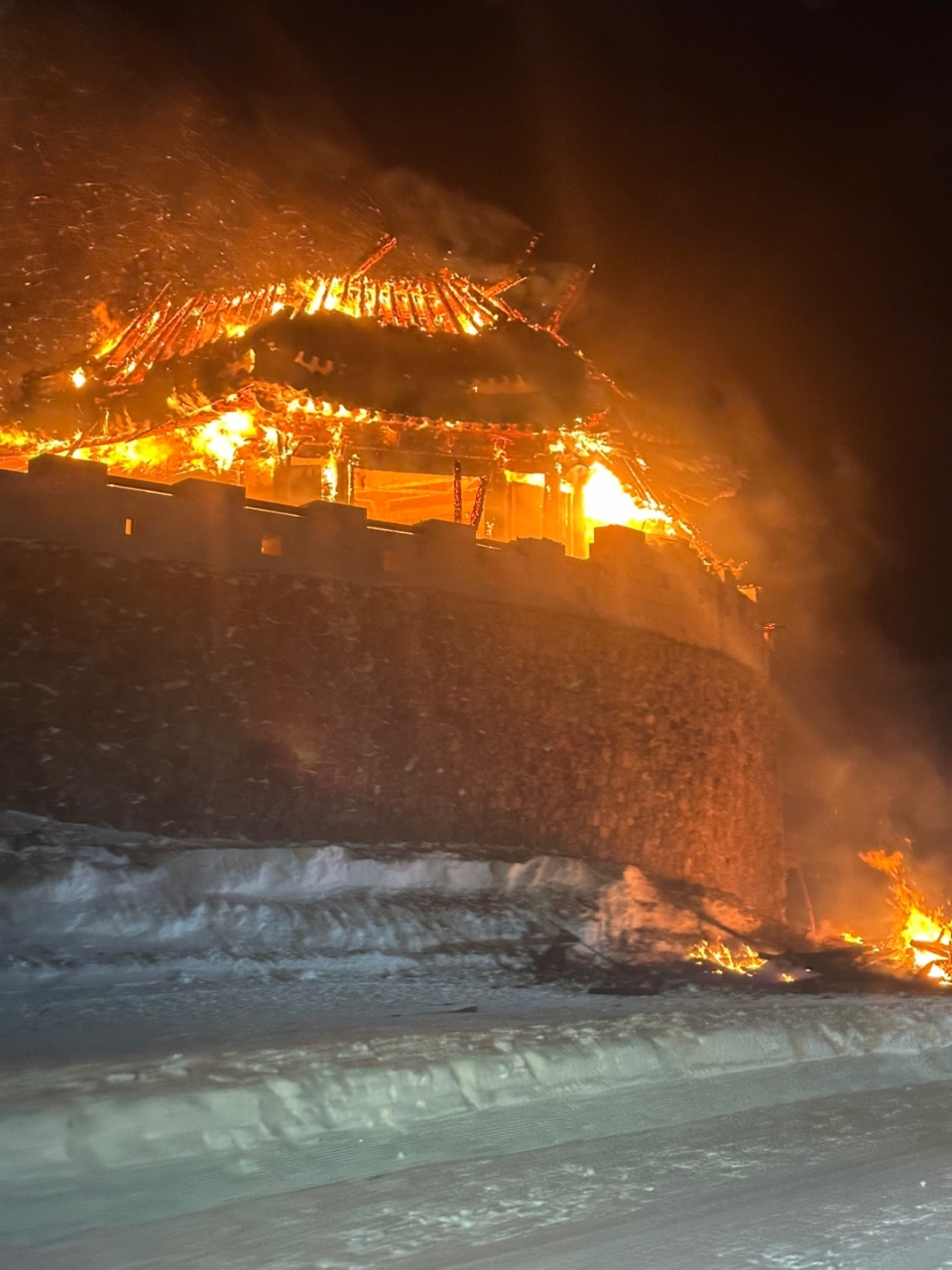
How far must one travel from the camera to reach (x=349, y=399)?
60.2 feet

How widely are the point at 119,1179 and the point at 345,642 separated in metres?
8.55

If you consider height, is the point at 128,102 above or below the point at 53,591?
above

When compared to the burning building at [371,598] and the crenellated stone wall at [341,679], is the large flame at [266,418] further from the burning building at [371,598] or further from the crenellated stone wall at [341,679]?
the crenellated stone wall at [341,679]

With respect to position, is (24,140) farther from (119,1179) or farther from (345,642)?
(119,1179)

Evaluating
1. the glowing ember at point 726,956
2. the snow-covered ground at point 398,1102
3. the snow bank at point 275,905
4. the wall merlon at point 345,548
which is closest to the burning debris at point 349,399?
the wall merlon at point 345,548

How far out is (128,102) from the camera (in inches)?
656

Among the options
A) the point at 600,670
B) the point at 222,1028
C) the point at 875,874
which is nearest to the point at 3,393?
the point at 600,670

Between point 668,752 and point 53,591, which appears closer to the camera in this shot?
point 53,591

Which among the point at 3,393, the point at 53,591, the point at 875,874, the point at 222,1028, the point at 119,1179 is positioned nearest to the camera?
the point at 119,1179

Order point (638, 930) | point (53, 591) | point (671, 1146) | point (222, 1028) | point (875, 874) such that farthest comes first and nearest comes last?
point (875, 874), point (638, 930), point (53, 591), point (222, 1028), point (671, 1146)

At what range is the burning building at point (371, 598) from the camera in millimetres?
11188

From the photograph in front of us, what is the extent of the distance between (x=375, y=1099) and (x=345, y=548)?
8320 millimetres

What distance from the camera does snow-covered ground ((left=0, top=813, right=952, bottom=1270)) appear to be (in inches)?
161

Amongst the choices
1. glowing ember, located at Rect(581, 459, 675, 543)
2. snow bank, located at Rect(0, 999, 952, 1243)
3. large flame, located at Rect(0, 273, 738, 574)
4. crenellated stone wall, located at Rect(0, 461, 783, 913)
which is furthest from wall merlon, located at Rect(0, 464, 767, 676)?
snow bank, located at Rect(0, 999, 952, 1243)
